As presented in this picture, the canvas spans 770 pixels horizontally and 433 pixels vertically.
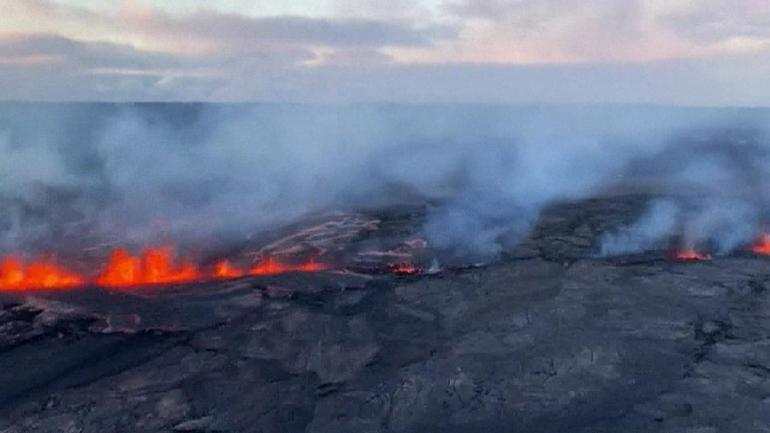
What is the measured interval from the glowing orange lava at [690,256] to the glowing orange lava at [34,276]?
15.7 m

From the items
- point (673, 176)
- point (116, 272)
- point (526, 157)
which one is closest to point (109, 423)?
point (116, 272)

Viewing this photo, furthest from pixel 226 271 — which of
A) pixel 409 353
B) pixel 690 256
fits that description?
pixel 690 256

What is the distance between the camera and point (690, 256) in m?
20.1

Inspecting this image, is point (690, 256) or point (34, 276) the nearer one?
point (34, 276)

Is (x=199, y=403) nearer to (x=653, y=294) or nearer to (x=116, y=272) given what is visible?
(x=116, y=272)

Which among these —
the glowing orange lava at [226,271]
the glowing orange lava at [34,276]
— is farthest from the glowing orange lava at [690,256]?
the glowing orange lava at [34,276]

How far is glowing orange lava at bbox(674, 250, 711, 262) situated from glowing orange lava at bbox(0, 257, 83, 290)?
15702 mm

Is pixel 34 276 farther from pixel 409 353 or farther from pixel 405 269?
pixel 409 353

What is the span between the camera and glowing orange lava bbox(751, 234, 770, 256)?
20253 millimetres

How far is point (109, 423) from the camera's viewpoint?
1070 cm

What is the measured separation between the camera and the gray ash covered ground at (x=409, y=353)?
11.0m

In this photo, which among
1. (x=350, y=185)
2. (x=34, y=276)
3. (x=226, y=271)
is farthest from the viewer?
(x=350, y=185)

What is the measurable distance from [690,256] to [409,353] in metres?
10.7

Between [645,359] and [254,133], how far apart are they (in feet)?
244
